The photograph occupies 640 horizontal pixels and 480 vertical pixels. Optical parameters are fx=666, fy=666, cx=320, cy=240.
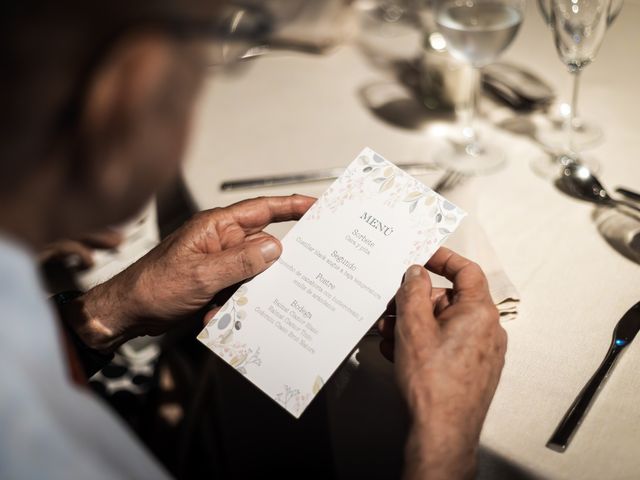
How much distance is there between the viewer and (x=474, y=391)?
769 millimetres

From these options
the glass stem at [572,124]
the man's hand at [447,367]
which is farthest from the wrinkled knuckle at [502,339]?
the glass stem at [572,124]

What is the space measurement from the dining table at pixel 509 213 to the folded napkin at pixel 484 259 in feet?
0.07

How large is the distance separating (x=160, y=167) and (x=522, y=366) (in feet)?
1.75

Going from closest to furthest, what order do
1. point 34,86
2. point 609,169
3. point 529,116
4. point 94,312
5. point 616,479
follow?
point 34,86
point 616,479
point 94,312
point 609,169
point 529,116

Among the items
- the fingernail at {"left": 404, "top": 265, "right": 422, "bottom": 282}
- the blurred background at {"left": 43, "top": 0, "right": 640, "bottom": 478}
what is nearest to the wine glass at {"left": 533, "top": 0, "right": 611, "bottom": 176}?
the blurred background at {"left": 43, "top": 0, "right": 640, "bottom": 478}

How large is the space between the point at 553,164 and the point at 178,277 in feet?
2.37

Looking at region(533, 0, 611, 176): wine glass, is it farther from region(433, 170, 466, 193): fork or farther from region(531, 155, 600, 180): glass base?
region(433, 170, 466, 193): fork

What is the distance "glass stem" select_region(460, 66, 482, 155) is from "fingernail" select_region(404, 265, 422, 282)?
0.49m

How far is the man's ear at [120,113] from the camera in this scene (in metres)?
0.53

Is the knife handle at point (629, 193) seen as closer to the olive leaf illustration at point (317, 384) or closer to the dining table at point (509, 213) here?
the dining table at point (509, 213)

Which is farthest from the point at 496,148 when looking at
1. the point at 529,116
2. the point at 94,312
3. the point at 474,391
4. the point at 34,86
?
the point at 34,86

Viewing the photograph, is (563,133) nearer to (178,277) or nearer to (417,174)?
(417,174)

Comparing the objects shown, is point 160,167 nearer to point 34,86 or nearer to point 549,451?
point 34,86

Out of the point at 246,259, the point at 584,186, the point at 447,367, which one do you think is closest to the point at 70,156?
the point at 246,259
